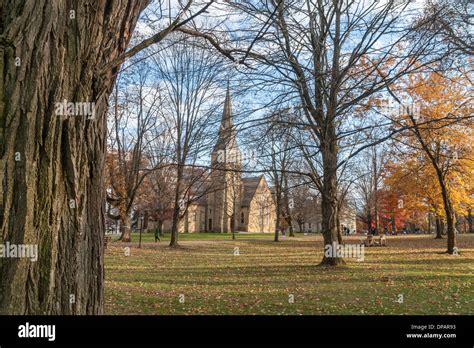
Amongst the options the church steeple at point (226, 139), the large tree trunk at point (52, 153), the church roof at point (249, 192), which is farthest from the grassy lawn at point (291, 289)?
the church roof at point (249, 192)

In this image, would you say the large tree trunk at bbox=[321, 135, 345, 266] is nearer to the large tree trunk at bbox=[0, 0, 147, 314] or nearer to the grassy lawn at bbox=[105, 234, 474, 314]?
the grassy lawn at bbox=[105, 234, 474, 314]

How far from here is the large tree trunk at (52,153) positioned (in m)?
2.79

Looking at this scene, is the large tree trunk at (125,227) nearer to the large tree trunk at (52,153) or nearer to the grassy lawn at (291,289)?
the grassy lawn at (291,289)

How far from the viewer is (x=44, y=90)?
297cm

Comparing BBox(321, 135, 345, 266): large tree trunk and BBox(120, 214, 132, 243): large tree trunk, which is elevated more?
BBox(321, 135, 345, 266): large tree trunk

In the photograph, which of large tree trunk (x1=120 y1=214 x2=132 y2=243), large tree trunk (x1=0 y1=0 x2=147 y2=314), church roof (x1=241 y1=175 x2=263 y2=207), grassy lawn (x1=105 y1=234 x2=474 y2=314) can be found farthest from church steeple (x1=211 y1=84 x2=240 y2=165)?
church roof (x1=241 y1=175 x2=263 y2=207)

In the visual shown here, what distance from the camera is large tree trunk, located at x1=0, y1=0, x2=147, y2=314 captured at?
9.14 feet

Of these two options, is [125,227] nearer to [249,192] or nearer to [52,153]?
[52,153]

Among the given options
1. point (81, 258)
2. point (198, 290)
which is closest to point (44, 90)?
point (81, 258)

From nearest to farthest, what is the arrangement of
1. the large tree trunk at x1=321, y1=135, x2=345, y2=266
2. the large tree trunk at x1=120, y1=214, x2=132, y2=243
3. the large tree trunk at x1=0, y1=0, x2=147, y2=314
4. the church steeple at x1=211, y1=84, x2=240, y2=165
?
the large tree trunk at x1=0, y1=0, x2=147, y2=314
the church steeple at x1=211, y1=84, x2=240, y2=165
the large tree trunk at x1=321, y1=135, x2=345, y2=266
the large tree trunk at x1=120, y1=214, x2=132, y2=243

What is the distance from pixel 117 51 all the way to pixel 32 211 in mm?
1870

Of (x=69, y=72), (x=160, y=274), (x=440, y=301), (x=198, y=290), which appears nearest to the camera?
(x=69, y=72)

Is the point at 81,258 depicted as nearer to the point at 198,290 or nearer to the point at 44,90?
the point at 44,90

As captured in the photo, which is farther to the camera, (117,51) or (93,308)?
(117,51)
